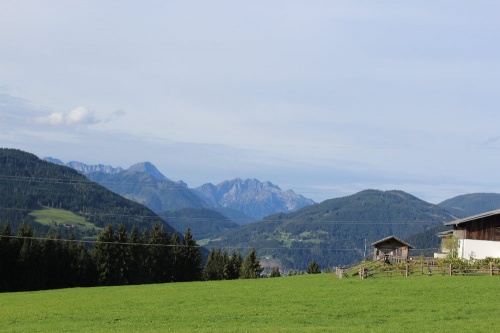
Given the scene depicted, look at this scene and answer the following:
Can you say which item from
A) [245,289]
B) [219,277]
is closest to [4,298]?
[245,289]

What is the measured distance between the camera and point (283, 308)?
142 feet

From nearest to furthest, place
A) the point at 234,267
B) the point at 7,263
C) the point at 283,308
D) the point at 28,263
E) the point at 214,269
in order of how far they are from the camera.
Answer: the point at 283,308 < the point at 7,263 < the point at 28,263 < the point at 214,269 < the point at 234,267

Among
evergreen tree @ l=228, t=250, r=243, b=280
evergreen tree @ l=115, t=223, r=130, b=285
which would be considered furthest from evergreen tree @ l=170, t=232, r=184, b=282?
evergreen tree @ l=228, t=250, r=243, b=280

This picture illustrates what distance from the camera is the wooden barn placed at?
69500 mm

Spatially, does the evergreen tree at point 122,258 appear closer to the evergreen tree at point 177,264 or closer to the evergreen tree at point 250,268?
the evergreen tree at point 177,264

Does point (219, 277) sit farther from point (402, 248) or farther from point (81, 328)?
point (81, 328)

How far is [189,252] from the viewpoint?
114312 millimetres

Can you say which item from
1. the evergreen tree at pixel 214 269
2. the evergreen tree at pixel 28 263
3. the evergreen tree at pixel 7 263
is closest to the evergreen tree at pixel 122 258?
the evergreen tree at pixel 28 263

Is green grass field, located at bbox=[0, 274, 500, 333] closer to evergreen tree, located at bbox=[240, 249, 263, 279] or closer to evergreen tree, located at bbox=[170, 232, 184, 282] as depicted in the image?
evergreen tree, located at bbox=[170, 232, 184, 282]

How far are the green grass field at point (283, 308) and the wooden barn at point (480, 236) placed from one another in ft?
51.6

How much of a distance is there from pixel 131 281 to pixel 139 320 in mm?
68117

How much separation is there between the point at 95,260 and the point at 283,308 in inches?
2555

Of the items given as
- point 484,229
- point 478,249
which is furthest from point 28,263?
point 484,229

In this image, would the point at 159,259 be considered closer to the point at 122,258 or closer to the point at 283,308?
the point at 122,258
